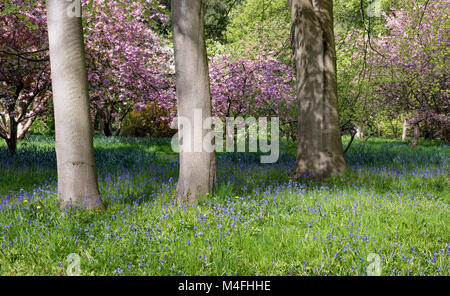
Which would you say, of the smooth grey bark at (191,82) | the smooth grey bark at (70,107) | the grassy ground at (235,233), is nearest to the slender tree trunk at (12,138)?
the grassy ground at (235,233)

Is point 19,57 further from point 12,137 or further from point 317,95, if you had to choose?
point 317,95

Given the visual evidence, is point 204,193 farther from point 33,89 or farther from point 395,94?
point 395,94

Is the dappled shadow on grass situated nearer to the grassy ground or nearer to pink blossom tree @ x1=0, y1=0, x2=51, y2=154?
the grassy ground

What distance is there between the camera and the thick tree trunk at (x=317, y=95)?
615 centimetres

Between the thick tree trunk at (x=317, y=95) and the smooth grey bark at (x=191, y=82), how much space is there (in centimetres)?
268

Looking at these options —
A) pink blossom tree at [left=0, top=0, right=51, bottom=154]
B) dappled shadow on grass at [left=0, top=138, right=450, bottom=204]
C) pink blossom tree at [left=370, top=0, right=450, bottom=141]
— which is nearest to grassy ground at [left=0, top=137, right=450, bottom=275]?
dappled shadow on grass at [left=0, top=138, right=450, bottom=204]

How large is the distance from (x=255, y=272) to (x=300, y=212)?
4.88 ft

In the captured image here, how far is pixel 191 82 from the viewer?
13.8 feet

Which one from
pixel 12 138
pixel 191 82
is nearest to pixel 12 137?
pixel 12 138

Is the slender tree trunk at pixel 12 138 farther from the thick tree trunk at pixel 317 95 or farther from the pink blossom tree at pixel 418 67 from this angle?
the pink blossom tree at pixel 418 67

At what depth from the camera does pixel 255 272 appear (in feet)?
8.92

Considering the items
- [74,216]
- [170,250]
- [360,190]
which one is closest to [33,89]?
[74,216]

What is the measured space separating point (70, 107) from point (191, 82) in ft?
4.94

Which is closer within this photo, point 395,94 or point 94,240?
point 94,240
